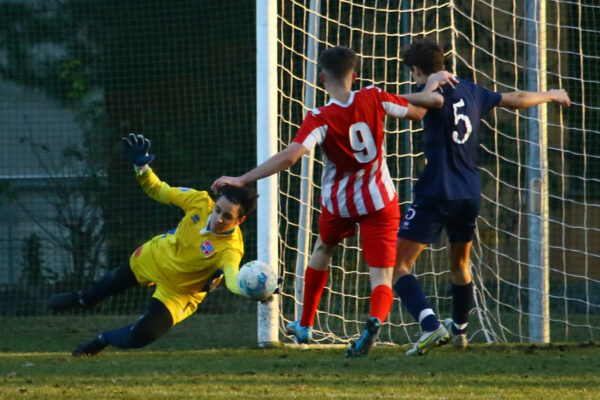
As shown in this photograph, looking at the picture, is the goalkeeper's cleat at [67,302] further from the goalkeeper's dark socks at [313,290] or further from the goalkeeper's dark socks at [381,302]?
the goalkeeper's dark socks at [381,302]

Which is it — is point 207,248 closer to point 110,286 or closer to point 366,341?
point 110,286

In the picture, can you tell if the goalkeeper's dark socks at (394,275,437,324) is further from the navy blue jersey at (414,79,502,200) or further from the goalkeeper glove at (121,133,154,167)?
the goalkeeper glove at (121,133,154,167)

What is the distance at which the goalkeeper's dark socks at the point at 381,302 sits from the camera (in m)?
5.43

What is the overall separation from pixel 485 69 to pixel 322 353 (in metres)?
4.51

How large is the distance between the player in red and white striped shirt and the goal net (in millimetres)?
A: 1847

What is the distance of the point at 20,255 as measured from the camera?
38.2 feet

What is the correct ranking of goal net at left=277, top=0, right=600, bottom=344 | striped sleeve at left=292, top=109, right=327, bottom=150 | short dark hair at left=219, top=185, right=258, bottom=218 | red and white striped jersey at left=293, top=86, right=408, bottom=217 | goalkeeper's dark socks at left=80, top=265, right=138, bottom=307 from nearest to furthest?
striped sleeve at left=292, top=109, right=327, bottom=150, red and white striped jersey at left=293, top=86, right=408, bottom=217, short dark hair at left=219, top=185, right=258, bottom=218, goalkeeper's dark socks at left=80, top=265, right=138, bottom=307, goal net at left=277, top=0, right=600, bottom=344

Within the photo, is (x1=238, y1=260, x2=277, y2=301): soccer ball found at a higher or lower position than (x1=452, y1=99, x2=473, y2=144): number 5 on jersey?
lower

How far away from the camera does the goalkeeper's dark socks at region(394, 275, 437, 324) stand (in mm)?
5824

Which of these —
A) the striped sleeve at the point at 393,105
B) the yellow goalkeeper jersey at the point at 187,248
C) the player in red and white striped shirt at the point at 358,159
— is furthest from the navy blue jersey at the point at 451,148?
the yellow goalkeeper jersey at the point at 187,248

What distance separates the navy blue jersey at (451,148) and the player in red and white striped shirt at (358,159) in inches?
12.8

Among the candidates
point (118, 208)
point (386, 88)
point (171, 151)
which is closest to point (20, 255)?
point (118, 208)

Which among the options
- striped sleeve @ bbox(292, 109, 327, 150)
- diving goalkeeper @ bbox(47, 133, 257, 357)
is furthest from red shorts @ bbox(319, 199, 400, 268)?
diving goalkeeper @ bbox(47, 133, 257, 357)

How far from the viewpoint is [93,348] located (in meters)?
6.51
